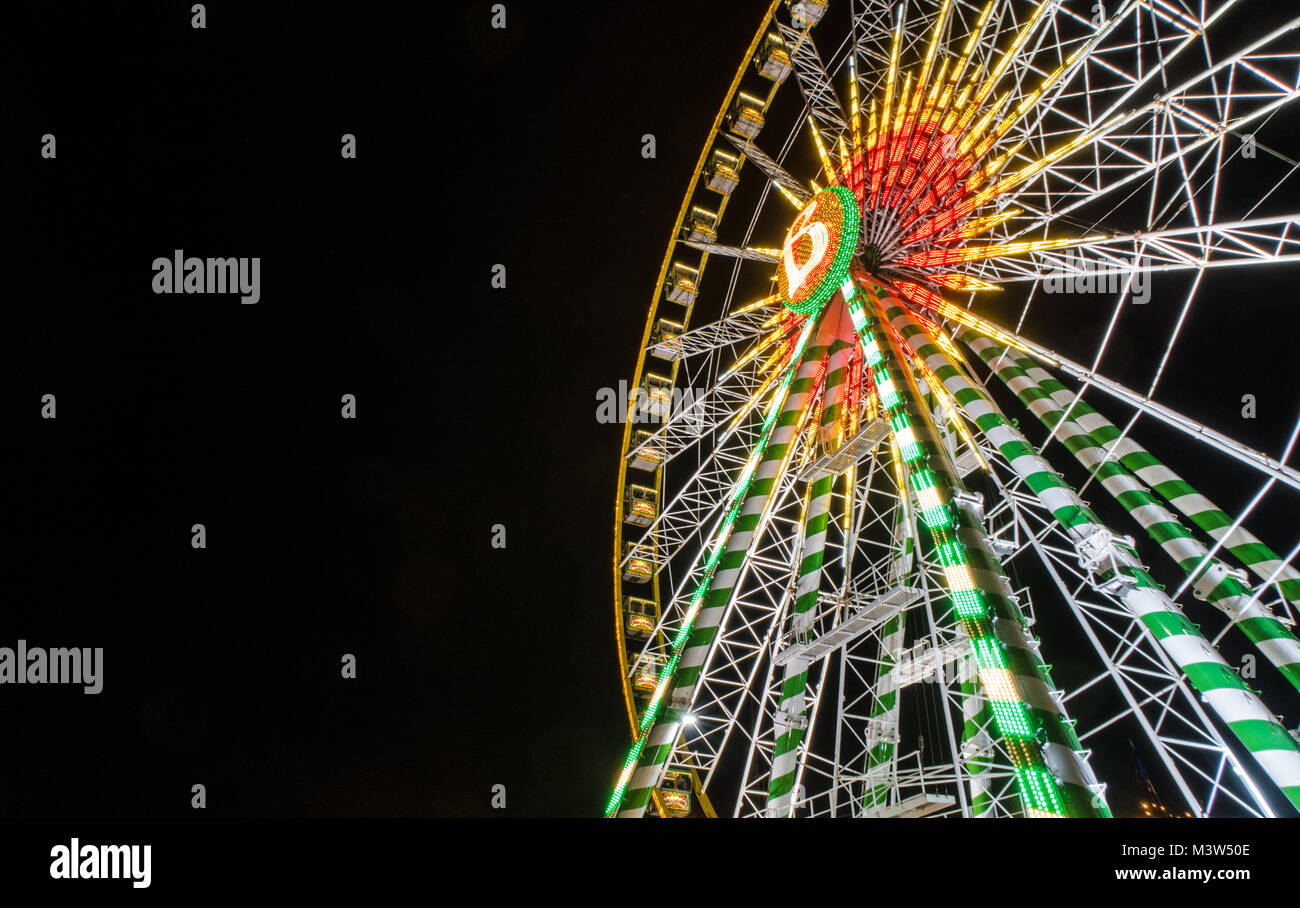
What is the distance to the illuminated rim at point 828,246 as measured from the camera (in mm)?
12781

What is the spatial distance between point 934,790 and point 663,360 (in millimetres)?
12262

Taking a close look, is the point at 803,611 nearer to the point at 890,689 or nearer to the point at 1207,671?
the point at 890,689

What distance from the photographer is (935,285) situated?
13.6m

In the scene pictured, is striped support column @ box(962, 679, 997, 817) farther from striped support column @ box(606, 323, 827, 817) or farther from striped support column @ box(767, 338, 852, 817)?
striped support column @ box(606, 323, 827, 817)

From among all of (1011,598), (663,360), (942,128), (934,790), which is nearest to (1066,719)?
(1011,598)

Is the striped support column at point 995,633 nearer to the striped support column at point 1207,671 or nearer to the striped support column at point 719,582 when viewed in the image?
the striped support column at point 1207,671

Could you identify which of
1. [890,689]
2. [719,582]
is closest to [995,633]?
[719,582]

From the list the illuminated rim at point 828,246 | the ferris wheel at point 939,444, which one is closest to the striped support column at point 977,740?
the ferris wheel at point 939,444

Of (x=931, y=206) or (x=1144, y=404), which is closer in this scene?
(x=1144, y=404)

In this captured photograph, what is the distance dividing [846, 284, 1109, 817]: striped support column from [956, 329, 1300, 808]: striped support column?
1034mm

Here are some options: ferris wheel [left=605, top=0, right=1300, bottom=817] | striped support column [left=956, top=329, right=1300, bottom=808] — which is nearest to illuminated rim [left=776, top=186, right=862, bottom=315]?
ferris wheel [left=605, top=0, right=1300, bottom=817]

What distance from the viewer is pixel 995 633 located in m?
8.45

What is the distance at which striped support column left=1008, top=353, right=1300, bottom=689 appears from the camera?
9.03m
